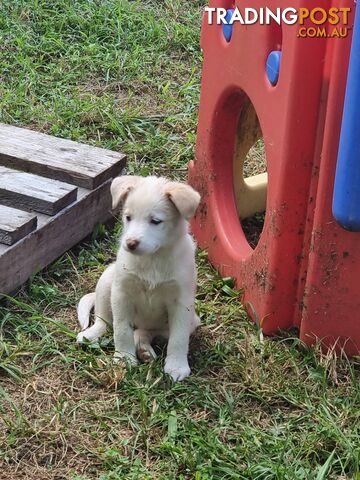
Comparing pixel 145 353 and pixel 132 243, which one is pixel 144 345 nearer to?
pixel 145 353

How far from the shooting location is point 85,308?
419 centimetres

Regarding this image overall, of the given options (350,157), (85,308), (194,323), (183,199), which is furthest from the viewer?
(85,308)

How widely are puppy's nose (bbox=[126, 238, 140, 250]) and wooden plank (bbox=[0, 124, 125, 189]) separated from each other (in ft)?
4.16

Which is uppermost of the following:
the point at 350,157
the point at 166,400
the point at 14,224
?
the point at 350,157

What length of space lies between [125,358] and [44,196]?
1.09 m

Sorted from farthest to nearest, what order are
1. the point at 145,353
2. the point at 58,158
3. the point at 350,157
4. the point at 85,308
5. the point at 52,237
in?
the point at 58,158, the point at 52,237, the point at 85,308, the point at 145,353, the point at 350,157

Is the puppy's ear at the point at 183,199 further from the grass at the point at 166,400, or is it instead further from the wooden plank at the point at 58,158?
the wooden plank at the point at 58,158

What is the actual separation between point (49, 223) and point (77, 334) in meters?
0.66

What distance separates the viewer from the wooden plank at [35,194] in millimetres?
4516

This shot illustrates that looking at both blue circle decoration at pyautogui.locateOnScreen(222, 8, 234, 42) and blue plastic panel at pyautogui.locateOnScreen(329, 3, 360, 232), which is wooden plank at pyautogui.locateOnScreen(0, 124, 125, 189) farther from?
blue plastic panel at pyautogui.locateOnScreen(329, 3, 360, 232)

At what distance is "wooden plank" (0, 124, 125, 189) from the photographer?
15.8 ft

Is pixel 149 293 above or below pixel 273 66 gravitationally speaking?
below

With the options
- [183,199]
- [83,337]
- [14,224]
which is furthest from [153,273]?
[14,224]

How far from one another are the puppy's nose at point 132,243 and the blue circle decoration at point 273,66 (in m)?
0.91
